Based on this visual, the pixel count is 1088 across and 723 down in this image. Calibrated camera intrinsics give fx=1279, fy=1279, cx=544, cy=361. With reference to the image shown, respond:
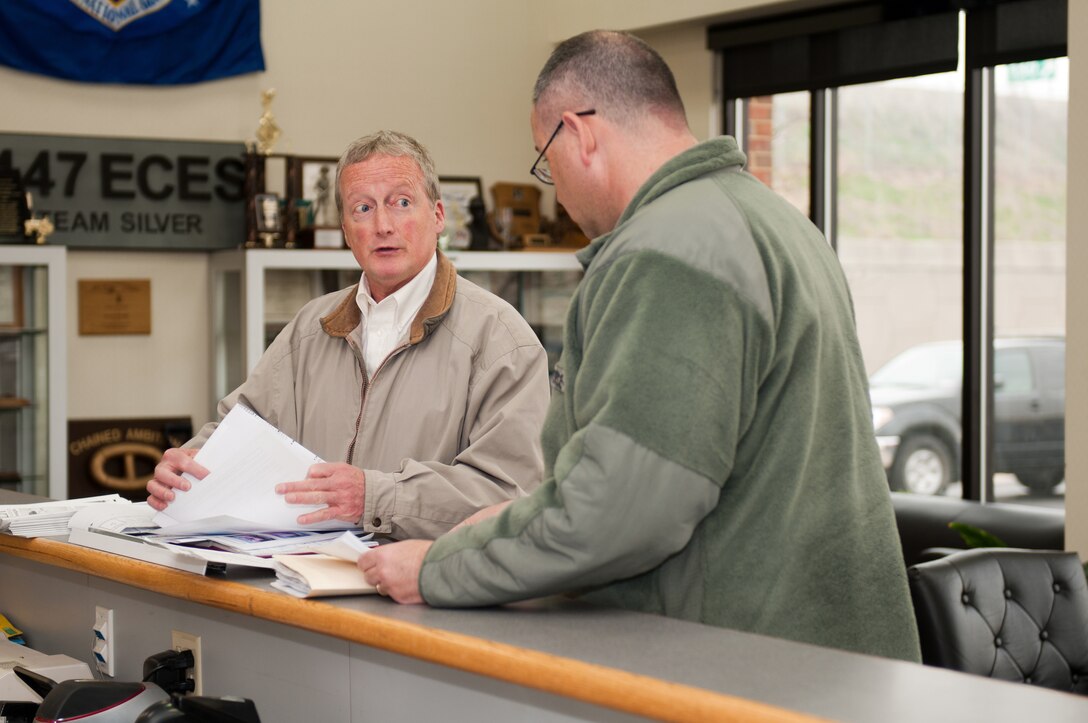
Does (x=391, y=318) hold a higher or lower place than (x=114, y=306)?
lower

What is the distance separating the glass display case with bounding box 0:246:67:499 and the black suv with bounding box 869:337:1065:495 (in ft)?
11.2

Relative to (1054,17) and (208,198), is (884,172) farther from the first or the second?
(208,198)

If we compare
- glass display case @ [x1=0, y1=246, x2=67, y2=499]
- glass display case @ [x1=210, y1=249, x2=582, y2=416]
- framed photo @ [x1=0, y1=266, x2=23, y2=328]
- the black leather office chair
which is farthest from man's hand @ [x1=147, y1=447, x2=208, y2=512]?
framed photo @ [x1=0, y1=266, x2=23, y2=328]

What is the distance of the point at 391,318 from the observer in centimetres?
244

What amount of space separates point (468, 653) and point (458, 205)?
4.78 metres

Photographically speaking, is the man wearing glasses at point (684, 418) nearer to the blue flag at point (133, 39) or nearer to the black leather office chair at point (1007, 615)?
the black leather office chair at point (1007, 615)

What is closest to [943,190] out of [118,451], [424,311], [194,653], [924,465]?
[924,465]

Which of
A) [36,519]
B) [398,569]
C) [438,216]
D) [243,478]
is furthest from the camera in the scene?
[438,216]

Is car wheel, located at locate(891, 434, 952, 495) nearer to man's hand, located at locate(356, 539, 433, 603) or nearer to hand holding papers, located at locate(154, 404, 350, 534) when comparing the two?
hand holding papers, located at locate(154, 404, 350, 534)

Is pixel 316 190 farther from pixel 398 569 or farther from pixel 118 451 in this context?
pixel 398 569

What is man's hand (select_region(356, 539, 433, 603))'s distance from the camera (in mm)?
1542

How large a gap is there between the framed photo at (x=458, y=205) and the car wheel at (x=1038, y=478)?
2.63 meters

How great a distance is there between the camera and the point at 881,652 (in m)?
1.56

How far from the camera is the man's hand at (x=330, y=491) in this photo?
188 centimetres
